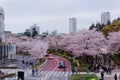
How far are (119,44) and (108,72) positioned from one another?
19837 mm

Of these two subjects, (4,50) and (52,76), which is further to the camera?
(4,50)

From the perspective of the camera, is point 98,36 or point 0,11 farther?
point 0,11

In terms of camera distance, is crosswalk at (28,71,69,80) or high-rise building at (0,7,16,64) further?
high-rise building at (0,7,16,64)

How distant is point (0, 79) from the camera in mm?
38750

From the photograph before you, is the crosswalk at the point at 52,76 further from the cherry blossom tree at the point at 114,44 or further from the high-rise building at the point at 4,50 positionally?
the high-rise building at the point at 4,50

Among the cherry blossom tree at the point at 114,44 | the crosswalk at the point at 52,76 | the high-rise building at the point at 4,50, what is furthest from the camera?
the high-rise building at the point at 4,50

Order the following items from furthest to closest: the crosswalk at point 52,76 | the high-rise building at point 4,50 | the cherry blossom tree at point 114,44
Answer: the high-rise building at point 4,50, the cherry blossom tree at point 114,44, the crosswalk at point 52,76

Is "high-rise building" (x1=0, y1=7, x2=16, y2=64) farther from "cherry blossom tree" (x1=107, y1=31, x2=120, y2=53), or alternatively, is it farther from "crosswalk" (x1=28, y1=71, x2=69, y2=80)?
"cherry blossom tree" (x1=107, y1=31, x2=120, y2=53)

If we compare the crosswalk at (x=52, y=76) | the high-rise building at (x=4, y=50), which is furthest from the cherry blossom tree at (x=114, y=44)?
the high-rise building at (x=4, y=50)

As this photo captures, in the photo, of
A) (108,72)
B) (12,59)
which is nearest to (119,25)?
(12,59)

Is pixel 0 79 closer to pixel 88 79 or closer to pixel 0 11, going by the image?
pixel 88 79

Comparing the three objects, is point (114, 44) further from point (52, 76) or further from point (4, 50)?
point (52, 76)

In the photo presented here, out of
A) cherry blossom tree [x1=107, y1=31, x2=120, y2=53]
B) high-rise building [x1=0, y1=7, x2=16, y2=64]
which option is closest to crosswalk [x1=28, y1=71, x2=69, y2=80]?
cherry blossom tree [x1=107, y1=31, x2=120, y2=53]

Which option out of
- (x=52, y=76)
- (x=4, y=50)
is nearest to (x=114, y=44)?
(x=4, y=50)
